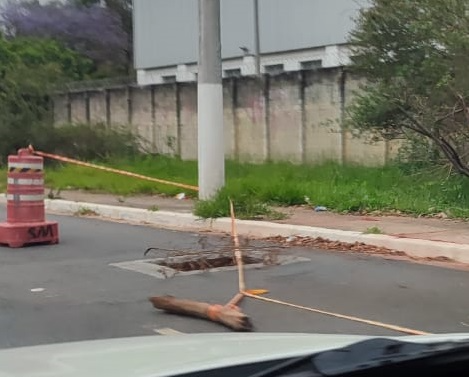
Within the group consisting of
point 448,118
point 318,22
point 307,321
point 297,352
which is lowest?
point 307,321

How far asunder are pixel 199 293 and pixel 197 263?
1.50 meters

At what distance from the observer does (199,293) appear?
842cm

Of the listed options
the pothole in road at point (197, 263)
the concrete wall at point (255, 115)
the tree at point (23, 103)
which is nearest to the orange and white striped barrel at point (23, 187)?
the pothole in road at point (197, 263)

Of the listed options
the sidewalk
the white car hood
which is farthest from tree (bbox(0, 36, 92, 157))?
the white car hood

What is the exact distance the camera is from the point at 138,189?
63.2 ft

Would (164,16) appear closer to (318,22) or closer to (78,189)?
(318,22)

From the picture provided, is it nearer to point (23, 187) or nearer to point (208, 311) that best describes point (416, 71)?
point (23, 187)

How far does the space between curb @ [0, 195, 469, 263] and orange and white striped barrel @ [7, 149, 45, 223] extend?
9.76 feet

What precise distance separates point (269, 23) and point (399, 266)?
31.3 metres

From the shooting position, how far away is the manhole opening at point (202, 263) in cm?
981

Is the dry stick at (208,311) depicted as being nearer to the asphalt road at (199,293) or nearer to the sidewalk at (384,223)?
the asphalt road at (199,293)

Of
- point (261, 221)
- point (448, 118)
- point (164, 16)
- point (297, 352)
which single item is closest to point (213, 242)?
point (261, 221)

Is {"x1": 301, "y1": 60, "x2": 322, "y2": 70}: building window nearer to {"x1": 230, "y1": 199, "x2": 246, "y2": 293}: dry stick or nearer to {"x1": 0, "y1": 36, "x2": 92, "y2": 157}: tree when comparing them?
{"x1": 0, "y1": 36, "x2": 92, "y2": 157}: tree

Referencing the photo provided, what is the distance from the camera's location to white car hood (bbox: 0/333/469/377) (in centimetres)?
240
